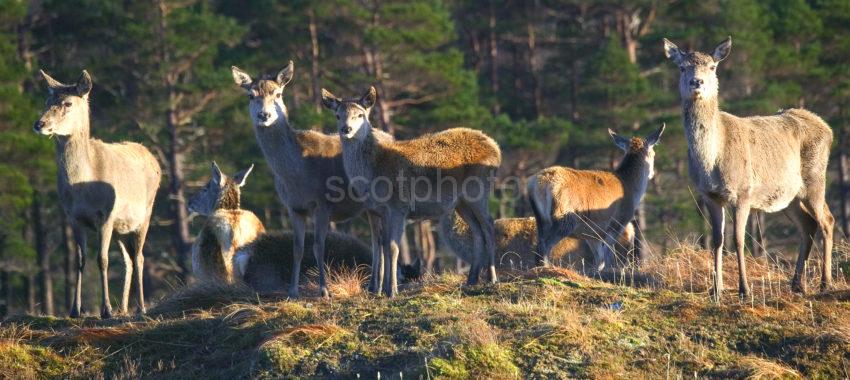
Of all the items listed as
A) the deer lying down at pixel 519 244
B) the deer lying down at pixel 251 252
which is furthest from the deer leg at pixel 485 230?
the deer lying down at pixel 519 244

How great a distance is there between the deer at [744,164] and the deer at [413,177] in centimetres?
235

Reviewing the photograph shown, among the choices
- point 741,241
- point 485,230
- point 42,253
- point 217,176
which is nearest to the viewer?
point 741,241

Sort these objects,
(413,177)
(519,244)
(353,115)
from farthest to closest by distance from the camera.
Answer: (519,244), (353,115), (413,177)

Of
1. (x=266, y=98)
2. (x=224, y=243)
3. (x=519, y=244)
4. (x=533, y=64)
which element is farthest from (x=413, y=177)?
(x=533, y=64)

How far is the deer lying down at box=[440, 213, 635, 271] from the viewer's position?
59.8 feet

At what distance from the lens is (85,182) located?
42.4ft

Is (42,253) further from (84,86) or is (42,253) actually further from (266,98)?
(266,98)

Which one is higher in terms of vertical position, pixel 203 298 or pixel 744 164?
pixel 744 164

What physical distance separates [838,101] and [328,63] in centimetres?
1670

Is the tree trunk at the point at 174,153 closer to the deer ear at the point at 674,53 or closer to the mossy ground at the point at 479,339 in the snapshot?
the mossy ground at the point at 479,339

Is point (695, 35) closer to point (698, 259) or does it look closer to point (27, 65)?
point (27, 65)

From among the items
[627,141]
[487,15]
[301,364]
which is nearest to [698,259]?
[627,141]

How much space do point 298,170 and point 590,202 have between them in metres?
4.87

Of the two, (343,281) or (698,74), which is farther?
(343,281)
